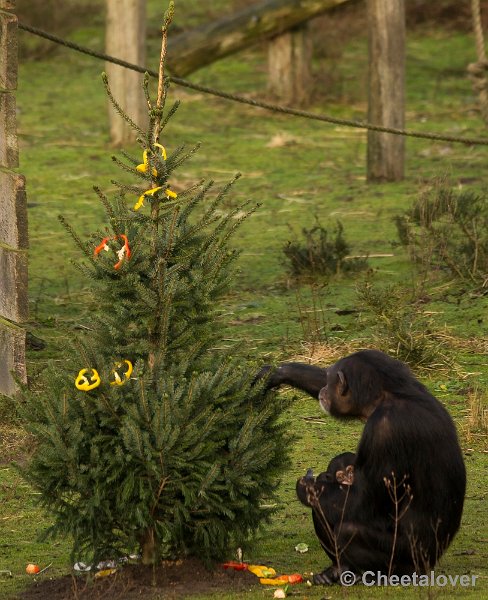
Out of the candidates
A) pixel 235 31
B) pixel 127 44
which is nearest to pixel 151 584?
pixel 127 44

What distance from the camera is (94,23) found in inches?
859

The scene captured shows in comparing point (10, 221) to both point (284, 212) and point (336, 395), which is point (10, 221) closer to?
point (336, 395)

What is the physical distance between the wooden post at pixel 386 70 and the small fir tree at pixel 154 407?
751 cm

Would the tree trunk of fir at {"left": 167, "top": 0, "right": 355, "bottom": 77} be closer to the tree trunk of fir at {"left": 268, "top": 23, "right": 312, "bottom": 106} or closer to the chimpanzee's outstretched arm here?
the tree trunk of fir at {"left": 268, "top": 23, "right": 312, "bottom": 106}

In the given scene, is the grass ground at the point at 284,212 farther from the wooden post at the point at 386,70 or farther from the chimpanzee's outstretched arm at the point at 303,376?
the chimpanzee's outstretched arm at the point at 303,376

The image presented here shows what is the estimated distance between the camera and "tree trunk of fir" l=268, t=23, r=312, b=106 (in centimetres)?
1628

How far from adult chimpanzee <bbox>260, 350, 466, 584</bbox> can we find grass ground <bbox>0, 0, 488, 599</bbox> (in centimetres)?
15

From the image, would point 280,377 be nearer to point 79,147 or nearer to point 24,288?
point 24,288

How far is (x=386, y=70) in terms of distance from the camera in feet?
41.2

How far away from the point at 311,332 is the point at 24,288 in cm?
223

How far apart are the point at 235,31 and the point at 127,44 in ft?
6.55

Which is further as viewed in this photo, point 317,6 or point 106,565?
point 317,6

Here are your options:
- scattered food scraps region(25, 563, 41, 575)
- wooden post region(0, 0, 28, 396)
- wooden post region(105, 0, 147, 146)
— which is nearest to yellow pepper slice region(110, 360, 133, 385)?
scattered food scraps region(25, 563, 41, 575)

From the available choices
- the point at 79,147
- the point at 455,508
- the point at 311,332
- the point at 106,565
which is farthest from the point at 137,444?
the point at 79,147
